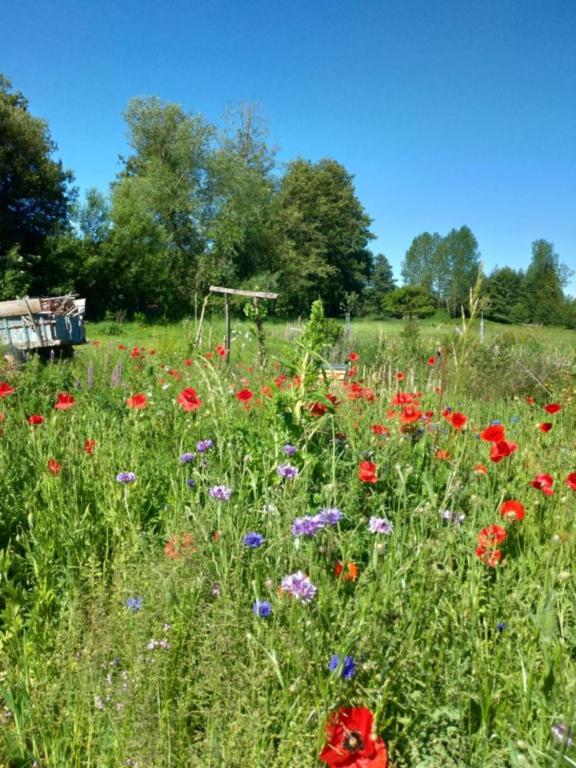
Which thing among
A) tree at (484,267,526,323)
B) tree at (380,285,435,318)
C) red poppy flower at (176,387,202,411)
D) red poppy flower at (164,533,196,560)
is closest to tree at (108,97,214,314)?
red poppy flower at (176,387,202,411)

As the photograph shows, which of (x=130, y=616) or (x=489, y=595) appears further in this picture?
(x=489, y=595)

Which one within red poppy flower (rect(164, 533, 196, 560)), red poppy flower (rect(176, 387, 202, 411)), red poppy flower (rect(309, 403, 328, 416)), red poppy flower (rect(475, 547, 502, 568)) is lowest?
red poppy flower (rect(475, 547, 502, 568))

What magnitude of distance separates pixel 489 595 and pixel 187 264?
25121mm

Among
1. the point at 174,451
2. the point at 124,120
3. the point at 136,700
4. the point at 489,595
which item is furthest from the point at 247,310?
the point at 124,120

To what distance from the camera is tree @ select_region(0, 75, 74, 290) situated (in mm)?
20375

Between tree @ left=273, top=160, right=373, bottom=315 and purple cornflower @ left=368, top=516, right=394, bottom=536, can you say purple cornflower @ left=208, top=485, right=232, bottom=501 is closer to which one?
purple cornflower @ left=368, top=516, right=394, bottom=536

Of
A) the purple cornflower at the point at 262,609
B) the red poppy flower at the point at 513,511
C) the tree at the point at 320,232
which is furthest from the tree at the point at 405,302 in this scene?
the purple cornflower at the point at 262,609

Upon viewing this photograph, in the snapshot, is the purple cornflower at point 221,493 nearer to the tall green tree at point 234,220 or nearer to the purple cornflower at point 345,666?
the purple cornflower at point 345,666

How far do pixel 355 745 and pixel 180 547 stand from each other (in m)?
0.73

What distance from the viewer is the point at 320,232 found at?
3938cm

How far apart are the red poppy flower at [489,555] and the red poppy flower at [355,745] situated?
0.66 m

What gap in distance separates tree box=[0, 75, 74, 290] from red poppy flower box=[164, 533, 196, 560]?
20.5 metres

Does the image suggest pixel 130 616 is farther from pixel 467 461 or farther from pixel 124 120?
pixel 124 120

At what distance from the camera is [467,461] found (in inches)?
101
